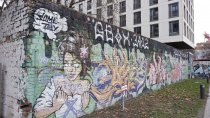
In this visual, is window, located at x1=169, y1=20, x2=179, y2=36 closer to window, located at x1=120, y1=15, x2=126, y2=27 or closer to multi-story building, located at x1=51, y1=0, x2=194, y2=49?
multi-story building, located at x1=51, y1=0, x2=194, y2=49

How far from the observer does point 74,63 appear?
20.2 ft

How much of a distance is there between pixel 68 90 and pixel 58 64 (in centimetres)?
83

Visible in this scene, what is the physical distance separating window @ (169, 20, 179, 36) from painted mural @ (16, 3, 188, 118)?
21675mm

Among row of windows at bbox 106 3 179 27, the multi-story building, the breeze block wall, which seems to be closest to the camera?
the breeze block wall

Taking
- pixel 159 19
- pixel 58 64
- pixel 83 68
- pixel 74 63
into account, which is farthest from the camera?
pixel 159 19

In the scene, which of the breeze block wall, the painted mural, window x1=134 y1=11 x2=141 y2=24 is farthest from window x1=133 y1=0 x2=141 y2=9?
the breeze block wall

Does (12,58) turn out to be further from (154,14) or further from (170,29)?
(154,14)

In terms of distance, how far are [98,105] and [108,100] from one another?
711 mm

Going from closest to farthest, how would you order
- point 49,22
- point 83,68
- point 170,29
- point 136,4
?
1. point 49,22
2. point 83,68
3. point 170,29
4. point 136,4

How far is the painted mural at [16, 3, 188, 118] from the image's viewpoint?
509cm

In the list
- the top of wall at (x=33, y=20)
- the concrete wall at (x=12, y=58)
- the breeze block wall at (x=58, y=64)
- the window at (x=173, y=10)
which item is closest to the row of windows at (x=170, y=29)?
the window at (x=173, y=10)

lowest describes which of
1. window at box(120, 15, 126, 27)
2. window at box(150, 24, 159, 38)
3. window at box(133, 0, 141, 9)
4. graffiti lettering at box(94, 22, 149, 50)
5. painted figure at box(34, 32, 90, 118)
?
painted figure at box(34, 32, 90, 118)

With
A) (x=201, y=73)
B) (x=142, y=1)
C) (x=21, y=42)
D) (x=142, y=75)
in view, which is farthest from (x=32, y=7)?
(x=142, y=1)

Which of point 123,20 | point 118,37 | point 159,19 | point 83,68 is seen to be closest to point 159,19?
point 159,19
